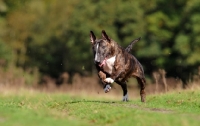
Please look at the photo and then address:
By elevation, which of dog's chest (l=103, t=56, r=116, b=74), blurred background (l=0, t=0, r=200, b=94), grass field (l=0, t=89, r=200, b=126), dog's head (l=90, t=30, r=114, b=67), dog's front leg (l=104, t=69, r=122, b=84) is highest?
blurred background (l=0, t=0, r=200, b=94)

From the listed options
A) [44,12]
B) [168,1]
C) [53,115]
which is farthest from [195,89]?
[44,12]

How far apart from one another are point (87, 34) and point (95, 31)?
3.61ft

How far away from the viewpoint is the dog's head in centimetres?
1989

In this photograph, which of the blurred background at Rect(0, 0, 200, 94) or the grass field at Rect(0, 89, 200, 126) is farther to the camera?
the blurred background at Rect(0, 0, 200, 94)

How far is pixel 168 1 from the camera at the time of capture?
69.5 m

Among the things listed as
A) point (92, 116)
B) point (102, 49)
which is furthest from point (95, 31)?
point (92, 116)

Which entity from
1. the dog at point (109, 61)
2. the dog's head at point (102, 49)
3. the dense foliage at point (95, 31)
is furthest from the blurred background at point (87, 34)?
the dog's head at point (102, 49)

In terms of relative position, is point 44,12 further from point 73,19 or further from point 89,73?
point 89,73

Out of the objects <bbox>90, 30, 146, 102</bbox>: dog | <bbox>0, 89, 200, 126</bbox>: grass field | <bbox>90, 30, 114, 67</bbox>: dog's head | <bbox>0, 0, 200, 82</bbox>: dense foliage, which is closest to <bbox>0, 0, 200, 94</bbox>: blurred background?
<bbox>0, 0, 200, 82</bbox>: dense foliage

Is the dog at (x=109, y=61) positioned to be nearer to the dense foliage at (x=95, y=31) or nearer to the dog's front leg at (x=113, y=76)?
the dog's front leg at (x=113, y=76)

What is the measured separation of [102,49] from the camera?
20.2 meters

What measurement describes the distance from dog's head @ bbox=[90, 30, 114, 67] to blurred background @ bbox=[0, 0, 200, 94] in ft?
111

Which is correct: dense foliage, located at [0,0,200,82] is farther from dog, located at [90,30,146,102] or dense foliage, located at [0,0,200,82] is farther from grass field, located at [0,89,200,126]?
grass field, located at [0,89,200,126]

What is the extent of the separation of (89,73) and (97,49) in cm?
4984
